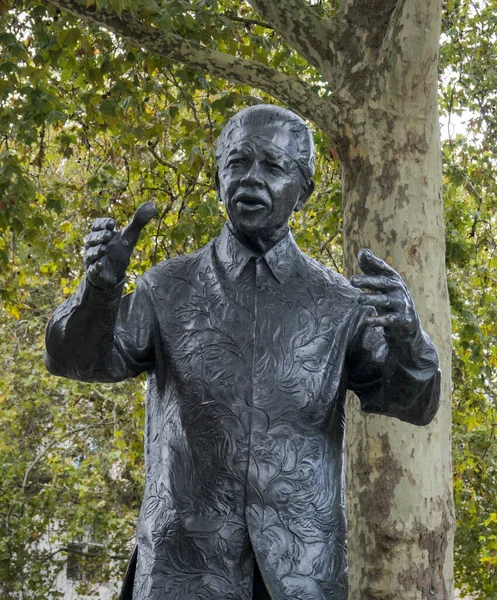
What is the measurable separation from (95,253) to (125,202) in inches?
322

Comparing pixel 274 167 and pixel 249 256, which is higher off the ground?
pixel 274 167

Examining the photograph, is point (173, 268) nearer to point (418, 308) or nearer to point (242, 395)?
point (242, 395)

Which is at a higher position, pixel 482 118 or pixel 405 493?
pixel 482 118

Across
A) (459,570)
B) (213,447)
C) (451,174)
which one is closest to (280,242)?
(213,447)

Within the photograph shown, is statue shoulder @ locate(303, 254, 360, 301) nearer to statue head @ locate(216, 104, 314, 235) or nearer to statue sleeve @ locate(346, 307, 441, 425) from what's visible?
statue sleeve @ locate(346, 307, 441, 425)

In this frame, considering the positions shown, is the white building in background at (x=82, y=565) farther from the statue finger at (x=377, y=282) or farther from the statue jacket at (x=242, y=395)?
the statue finger at (x=377, y=282)

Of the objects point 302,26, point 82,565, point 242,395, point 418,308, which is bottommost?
point 82,565

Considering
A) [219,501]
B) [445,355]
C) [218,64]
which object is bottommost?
[219,501]

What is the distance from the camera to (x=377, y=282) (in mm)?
2725

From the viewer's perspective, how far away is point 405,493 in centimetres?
656

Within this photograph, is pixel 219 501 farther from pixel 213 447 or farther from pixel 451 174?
pixel 451 174

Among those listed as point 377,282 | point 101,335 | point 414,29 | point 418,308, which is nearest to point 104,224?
point 101,335

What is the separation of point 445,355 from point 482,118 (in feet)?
12.3

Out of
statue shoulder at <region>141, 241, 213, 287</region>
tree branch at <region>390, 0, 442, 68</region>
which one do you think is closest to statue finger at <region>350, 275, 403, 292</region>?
statue shoulder at <region>141, 241, 213, 287</region>
